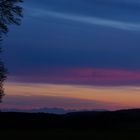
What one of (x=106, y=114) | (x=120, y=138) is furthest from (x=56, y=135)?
(x=106, y=114)

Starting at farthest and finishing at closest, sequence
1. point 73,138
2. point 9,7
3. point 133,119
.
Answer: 1. point 133,119
2. point 9,7
3. point 73,138

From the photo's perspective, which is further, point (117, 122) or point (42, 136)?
point (117, 122)

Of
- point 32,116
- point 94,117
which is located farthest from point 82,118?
point 32,116

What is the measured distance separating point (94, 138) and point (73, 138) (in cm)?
126

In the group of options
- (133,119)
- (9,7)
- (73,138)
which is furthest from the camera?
(133,119)

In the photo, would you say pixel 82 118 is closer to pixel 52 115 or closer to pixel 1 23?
pixel 52 115

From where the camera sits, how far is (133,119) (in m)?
43.3

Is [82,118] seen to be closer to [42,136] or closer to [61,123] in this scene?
[61,123]

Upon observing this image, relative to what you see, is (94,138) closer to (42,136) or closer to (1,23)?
(42,136)

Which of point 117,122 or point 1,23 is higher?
point 1,23

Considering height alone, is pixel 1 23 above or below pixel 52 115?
above

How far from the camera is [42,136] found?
1213 inches

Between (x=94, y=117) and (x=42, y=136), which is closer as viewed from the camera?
(x=42, y=136)

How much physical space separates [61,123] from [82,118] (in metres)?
2.02
